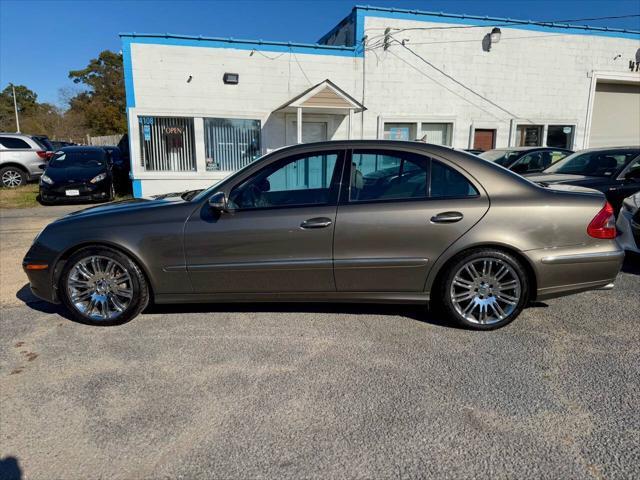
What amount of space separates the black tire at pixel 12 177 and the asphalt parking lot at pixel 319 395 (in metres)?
12.1

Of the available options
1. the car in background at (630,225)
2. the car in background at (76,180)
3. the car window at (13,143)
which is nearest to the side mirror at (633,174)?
the car in background at (630,225)

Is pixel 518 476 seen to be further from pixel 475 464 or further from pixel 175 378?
pixel 175 378

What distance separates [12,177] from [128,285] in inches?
517

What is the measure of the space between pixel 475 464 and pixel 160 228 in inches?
113

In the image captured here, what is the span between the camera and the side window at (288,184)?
147 inches

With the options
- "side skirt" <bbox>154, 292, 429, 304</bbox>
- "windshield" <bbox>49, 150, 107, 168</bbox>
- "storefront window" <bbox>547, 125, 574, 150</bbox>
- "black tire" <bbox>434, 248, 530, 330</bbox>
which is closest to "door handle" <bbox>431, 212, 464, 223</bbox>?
"black tire" <bbox>434, 248, 530, 330</bbox>

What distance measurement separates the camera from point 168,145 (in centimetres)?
1167

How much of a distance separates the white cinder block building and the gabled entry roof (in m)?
0.03

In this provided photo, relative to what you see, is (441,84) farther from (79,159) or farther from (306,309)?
(306,309)

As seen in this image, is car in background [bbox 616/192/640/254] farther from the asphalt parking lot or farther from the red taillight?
the red taillight

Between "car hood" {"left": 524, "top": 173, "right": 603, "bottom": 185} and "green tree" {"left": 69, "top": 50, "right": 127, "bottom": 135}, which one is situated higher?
"green tree" {"left": 69, "top": 50, "right": 127, "bottom": 135}

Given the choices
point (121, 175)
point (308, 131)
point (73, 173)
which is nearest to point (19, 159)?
point (121, 175)

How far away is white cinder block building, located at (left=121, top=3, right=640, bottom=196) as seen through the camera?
11.3 metres

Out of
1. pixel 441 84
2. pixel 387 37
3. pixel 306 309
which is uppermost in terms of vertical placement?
pixel 387 37
